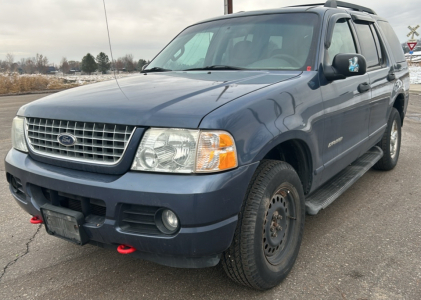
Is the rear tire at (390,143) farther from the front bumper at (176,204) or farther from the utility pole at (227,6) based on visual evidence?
the utility pole at (227,6)

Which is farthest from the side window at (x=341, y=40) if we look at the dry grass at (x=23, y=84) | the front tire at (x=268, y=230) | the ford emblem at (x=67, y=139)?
the dry grass at (x=23, y=84)

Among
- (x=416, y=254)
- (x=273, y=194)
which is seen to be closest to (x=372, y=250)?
(x=416, y=254)

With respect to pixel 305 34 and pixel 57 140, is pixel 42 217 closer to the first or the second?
pixel 57 140

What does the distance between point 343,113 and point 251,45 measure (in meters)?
0.98

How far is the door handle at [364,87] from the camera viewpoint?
3503 mm

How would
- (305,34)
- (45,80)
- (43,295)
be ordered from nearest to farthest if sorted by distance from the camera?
(43,295), (305,34), (45,80)

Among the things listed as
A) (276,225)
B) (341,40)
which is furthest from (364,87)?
(276,225)

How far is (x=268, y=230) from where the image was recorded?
7.86 ft

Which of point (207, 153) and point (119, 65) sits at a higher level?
point (119, 65)

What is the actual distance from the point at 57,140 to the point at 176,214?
0.95 m

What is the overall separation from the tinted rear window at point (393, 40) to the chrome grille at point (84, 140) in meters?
4.00

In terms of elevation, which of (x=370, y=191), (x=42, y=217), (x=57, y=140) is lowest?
(x=370, y=191)

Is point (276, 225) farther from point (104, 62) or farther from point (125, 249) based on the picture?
point (104, 62)

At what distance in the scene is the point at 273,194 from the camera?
2342mm
